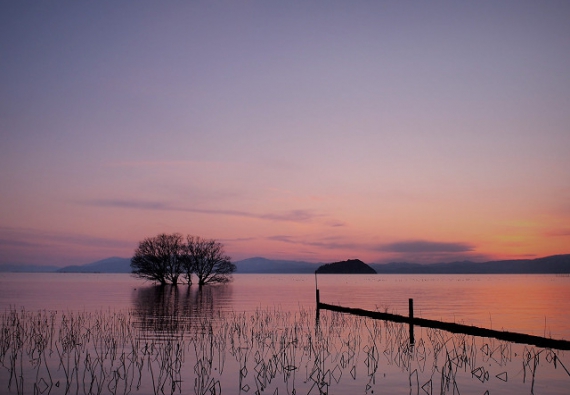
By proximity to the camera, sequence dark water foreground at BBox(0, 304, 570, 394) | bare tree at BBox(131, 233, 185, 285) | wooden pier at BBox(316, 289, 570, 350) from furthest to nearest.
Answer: bare tree at BBox(131, 233, 185, 285)
wooden pier at BBox(316, 289, 570, 350)
dark water foreground at BBox(0, 304, 570, 394)

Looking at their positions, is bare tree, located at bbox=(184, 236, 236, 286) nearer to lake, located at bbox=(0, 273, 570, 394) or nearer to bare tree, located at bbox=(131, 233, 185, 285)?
bare tree, located at bbox=(131, 233, 185, 285)

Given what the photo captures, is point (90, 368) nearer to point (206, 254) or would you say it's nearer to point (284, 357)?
point (284, 357)

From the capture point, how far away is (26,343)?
2519 centimetres

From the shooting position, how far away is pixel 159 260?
116438mm

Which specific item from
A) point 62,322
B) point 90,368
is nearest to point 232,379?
point 90,368

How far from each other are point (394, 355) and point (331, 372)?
16.0 feet

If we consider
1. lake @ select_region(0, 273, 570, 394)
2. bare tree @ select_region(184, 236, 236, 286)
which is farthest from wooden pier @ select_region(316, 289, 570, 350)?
bare tree @ select_region(184, 236, 236, 286)

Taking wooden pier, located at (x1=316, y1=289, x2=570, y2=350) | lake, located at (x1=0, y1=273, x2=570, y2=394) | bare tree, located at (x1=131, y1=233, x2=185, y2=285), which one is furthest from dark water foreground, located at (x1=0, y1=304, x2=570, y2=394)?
bare tree, located at (x1=131, y1=233, x2=185, y2=285)

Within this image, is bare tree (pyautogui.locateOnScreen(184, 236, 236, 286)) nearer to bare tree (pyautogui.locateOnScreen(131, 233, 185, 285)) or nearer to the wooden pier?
bare tree (pyautogui.locateOnScreen(131, 233, 185, 285))

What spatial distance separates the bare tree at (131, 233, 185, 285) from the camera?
378ft

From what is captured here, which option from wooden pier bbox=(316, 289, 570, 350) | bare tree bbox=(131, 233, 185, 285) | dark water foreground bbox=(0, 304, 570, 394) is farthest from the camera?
bare tree bbox=(131, 233, 185, 285)

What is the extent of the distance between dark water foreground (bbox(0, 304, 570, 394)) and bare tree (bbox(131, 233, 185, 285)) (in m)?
83.0

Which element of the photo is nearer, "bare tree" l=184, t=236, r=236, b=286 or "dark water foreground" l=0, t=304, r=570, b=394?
"dark water foreground" l=0, t=304, r=570, b=394

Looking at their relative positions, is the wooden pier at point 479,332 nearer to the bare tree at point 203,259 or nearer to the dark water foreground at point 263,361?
the dark water foreground at point 263,361
